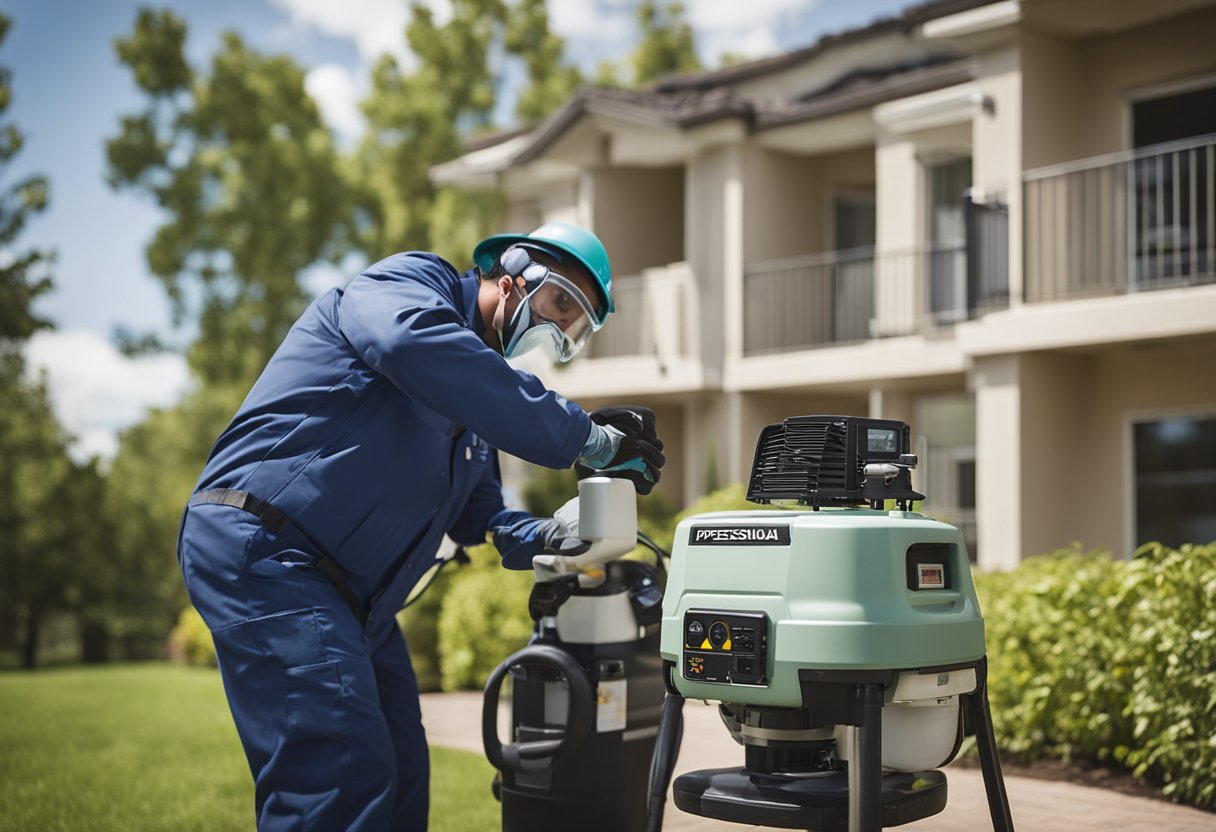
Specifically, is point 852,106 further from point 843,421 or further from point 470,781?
point 843,421

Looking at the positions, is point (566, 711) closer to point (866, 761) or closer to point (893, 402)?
point (866, 761)

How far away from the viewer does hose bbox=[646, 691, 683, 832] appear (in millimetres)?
3447

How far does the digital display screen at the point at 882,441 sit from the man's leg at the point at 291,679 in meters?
1.46

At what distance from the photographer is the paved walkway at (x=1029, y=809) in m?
5.38

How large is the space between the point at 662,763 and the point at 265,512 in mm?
1226

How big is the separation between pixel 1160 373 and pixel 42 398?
2625cm

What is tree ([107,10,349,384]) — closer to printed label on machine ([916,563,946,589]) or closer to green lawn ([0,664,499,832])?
green lawn ([0,664,499,832])

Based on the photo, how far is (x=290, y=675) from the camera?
3375 mm

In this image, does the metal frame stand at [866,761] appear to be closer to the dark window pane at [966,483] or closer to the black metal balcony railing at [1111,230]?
the black metal balcony railing at [1111,230]

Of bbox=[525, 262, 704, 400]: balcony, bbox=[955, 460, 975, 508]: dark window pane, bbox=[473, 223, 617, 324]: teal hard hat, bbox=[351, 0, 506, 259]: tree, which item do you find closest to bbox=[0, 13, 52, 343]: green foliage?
bbox=[351, 0, 506, 259]: tree

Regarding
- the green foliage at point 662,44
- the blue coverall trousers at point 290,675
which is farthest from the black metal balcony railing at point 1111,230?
the green foliage at point 662,44

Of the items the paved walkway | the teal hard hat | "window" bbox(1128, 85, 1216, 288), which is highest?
"window" bbox(1128, 85, 1216, 288)

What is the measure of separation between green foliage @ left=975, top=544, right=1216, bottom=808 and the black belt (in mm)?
4147

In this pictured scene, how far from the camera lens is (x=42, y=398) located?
31703 mm
